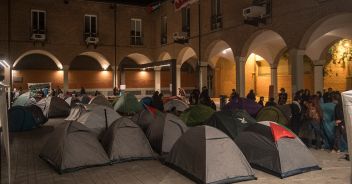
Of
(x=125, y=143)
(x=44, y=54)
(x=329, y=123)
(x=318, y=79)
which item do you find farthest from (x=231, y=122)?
(x=44, y=54)

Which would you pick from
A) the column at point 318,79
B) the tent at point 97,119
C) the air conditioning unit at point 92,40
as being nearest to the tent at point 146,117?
the tent at point 97,119

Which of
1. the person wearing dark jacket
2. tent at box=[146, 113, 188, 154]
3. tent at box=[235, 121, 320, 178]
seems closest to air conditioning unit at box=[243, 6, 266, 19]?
the person wearing dark jacket

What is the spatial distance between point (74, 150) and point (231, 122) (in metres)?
4.51

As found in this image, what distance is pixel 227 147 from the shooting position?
6.79m

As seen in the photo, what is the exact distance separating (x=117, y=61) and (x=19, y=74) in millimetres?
8031

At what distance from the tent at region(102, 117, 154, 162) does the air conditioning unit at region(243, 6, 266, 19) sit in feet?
34.1

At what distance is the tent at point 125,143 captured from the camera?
814 centimetres

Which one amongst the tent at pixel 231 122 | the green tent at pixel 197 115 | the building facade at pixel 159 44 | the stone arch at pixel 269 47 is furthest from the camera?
the stone arch at pixel 269 47

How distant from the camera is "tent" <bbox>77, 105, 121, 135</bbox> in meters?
10.4

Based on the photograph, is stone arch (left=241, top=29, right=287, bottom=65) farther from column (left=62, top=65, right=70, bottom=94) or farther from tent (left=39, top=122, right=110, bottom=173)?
column (left=62, top=65, right=70, bottom=94)

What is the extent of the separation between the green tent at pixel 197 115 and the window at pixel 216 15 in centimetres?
968

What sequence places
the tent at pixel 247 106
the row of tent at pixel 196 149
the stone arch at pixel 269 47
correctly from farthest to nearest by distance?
the stone arch at pixel 269 47, the tent at pixel 247 106, the row of tent at pixel 196 149

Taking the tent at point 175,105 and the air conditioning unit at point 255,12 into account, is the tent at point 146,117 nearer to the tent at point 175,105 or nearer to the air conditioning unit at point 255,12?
the tent at point 175,105

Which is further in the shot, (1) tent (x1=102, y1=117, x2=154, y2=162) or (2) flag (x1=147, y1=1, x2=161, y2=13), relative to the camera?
(2) flag (x1=147, y1=1, x2=161, y2=13)
